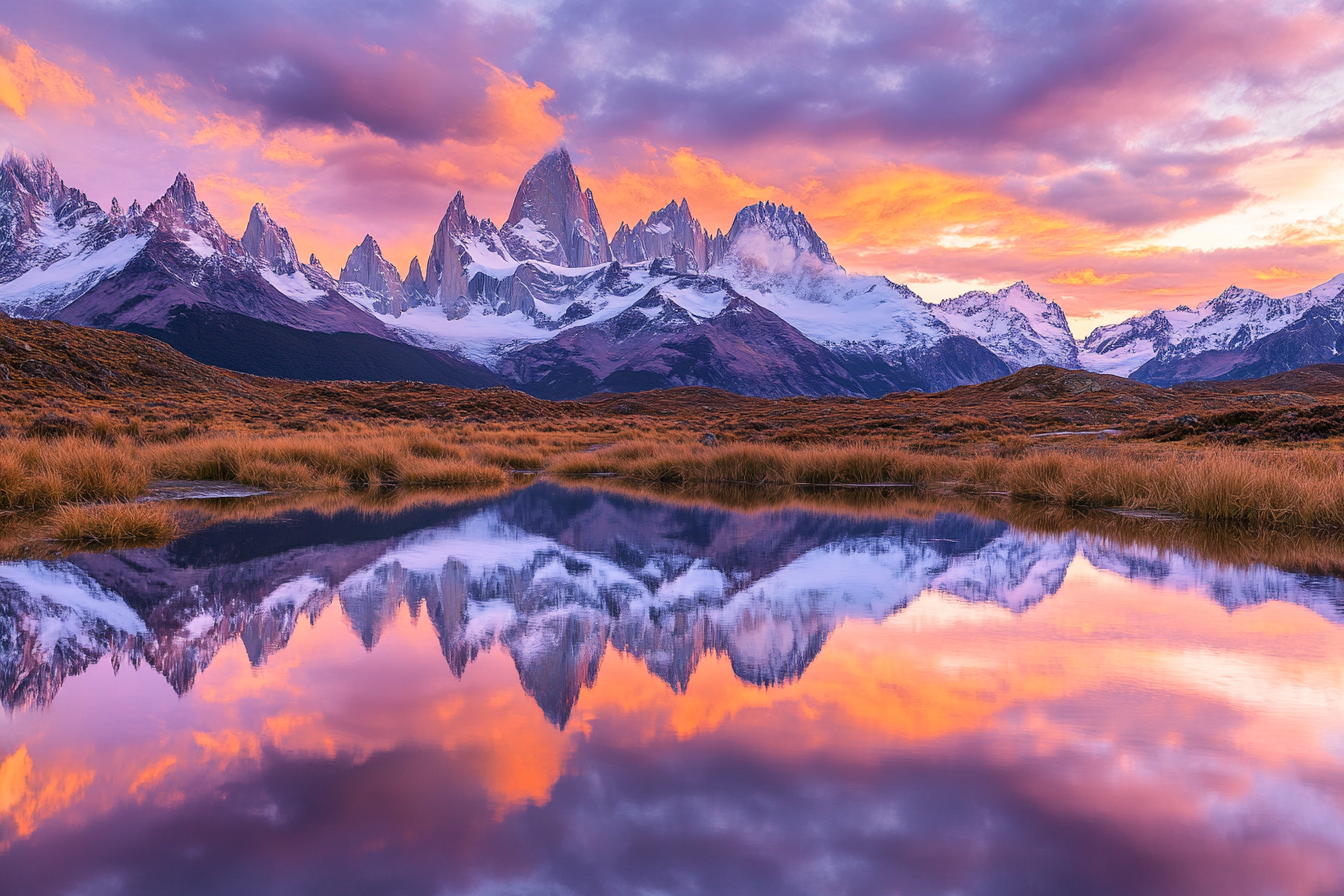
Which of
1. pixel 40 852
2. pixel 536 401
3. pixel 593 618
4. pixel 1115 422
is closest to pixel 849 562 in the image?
pixel 593 618

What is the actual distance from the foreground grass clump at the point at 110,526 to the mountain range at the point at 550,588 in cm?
59

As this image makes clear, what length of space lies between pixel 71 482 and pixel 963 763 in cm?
1626

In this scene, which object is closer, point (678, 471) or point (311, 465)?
point (311, 465)

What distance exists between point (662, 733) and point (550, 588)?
4.41 metres

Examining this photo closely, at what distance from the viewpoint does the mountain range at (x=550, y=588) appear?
19.8 feet

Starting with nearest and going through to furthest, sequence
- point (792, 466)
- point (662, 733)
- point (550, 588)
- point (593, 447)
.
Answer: point (662, 733)
point (550, 588)
point (792, 466)
point (593, 447)

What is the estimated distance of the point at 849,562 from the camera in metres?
10.5

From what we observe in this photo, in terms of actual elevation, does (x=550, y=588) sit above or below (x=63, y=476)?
below

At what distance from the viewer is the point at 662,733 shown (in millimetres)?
4516

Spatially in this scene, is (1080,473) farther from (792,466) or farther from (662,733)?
(662,733)

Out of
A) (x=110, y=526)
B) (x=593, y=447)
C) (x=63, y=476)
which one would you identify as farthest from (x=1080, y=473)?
(x=593, y=447)

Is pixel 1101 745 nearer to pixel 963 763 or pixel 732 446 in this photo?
pixel 963 763

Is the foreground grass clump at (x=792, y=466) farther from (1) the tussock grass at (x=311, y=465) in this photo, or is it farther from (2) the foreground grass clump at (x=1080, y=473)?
(1) the tussock grass at (x=311, y=465)

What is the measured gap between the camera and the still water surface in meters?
3.14
